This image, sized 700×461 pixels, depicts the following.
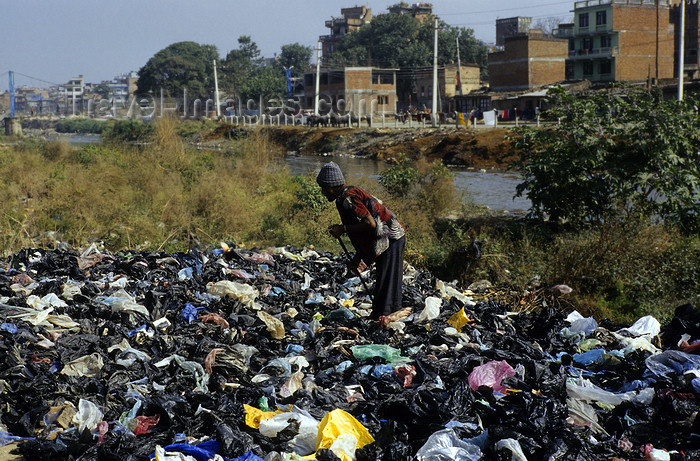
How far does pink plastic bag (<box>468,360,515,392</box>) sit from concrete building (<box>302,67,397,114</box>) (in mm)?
50634

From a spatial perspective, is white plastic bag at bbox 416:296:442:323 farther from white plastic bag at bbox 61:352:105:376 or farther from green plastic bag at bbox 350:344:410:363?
white plastic bag at bbox 61:352:105:376

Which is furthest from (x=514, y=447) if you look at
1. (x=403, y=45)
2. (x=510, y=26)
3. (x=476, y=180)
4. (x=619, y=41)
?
(x=510, y=26)

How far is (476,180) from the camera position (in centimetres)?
2323

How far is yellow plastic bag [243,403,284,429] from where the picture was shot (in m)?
3.96

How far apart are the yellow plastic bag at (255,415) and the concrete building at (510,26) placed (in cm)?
7720

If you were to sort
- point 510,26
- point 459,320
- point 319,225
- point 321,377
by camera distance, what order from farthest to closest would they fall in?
point 510,26 → point 319,225 → point 459,320 → point 321,377

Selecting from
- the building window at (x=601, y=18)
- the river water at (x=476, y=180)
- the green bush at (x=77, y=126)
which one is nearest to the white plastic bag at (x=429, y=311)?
the river water at (x=476, y=180)

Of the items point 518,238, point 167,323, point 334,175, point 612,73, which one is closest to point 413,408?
point 334,175

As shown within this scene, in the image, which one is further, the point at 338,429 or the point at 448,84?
the point at 448,84

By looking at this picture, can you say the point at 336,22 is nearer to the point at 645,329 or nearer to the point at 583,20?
the point at 583,20

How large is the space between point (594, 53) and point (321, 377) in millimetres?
50432

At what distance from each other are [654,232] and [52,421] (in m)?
7.13

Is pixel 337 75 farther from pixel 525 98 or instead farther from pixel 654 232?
pixel 654 232

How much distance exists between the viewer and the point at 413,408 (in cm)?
400
